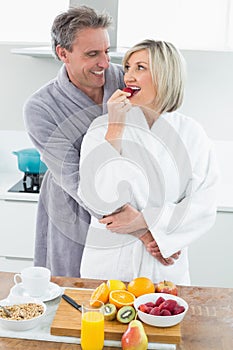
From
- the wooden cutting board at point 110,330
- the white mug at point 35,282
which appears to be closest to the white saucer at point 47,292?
the white mug at point 35,282

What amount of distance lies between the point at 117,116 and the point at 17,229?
1246 millimetres

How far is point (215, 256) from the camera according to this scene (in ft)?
10.8

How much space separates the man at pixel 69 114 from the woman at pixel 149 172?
26 cm

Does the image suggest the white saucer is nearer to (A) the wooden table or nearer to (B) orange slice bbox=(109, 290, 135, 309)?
(A) the wooden table

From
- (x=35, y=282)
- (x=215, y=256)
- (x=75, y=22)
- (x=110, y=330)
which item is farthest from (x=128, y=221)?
(x=215, y=256)

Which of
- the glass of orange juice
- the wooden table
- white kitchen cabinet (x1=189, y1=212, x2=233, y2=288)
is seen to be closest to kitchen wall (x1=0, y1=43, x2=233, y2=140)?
white kitchen cabinet (x1=189, y1=212, x2=233, y2=288)

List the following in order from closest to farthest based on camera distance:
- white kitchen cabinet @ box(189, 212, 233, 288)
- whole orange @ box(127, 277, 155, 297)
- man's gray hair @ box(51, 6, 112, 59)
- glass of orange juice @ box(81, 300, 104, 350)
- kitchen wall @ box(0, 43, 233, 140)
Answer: glass of orange juice @ box(81, 300, 104, 350), whole orange @ box(127, 277, 155, 297), man's gray hair @ box(51, 6, 112, 59), white kitchen cabinet @ box(189, 212, 233, 288), kitchen wall @ box(0, 43, 233, 140)

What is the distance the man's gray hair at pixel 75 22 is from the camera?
252 centimetres

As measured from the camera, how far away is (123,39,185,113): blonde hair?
86.6 inches

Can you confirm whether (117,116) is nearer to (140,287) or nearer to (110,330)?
(140,287)

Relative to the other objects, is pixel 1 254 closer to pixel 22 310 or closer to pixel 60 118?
pixel 60 118

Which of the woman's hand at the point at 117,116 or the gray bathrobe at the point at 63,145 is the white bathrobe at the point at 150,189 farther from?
the gray bathrobe at the point at 63,145

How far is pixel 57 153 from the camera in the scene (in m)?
2.55

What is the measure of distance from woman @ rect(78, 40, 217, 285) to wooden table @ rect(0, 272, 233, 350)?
0.16 m
